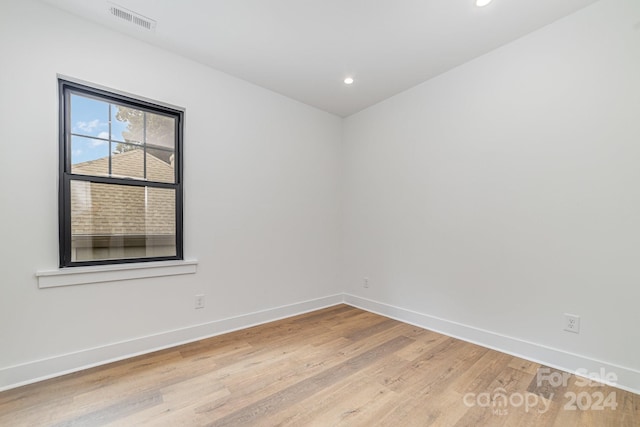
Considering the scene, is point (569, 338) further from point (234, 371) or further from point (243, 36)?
point (243, 36)

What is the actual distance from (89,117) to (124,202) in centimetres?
71

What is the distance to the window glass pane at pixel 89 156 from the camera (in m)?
2.09

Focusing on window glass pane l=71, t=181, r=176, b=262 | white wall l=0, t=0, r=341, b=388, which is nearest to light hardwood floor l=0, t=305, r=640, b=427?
→ white wall l=0, t=0, r=341, b=388

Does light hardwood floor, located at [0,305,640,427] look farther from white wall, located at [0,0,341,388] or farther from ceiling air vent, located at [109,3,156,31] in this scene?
ceiling air vent, located at [109,3,156,31]

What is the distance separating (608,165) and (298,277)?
2922mm

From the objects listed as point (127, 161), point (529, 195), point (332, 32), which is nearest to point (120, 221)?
point (127, 161)

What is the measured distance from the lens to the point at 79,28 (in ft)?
6.69

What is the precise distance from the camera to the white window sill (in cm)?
193

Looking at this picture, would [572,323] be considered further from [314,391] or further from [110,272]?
[110,272]

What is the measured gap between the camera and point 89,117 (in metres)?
2.17

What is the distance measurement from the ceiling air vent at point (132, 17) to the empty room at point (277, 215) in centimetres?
2

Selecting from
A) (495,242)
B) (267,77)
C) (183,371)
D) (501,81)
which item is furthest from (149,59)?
(495,242)

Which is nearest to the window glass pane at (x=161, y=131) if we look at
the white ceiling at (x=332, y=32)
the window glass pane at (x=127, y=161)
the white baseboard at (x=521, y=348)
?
the window glass pane at (x=127, y=161)

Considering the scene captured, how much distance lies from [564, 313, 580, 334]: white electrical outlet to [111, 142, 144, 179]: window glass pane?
11.8ft
